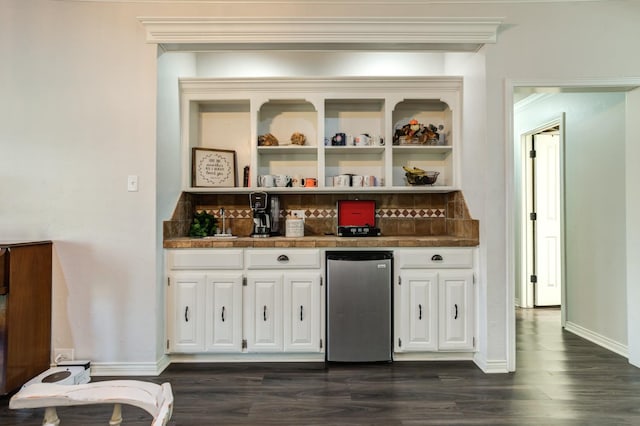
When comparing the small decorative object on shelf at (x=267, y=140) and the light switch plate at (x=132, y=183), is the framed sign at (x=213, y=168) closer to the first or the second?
the small decorative object on shelf at (x=267, y=140)

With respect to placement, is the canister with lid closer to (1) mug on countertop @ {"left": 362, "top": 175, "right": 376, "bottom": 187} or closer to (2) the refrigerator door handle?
(1) mug on countertop @ {"left": 362, "top": 175, "right": 376, "bottom": 187}

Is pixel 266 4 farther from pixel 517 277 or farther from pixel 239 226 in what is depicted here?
pixel 517 277

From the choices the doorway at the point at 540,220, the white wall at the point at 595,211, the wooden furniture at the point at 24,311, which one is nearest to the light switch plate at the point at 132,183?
→ the wooden furniture at the point at 24,311

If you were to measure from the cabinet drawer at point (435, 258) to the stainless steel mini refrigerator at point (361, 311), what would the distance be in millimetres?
161

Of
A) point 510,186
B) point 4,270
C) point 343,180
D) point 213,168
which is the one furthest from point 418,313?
point 4,270

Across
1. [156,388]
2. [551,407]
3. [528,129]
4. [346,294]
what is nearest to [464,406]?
[551,407]

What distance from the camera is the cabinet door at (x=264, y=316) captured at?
2.66m

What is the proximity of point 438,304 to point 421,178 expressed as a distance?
1055mm

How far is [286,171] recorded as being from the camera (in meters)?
3.35

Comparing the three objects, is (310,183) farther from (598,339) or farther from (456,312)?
(598,339)

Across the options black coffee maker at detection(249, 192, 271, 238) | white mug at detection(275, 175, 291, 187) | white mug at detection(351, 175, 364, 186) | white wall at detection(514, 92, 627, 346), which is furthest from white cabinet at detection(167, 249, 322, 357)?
white wall at detection(514, 92, 627, 346)

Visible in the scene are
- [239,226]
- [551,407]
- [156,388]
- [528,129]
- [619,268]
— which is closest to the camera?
[156,388]

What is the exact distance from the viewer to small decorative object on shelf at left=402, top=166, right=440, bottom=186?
310 centimetres

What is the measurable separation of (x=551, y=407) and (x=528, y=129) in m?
3.17
